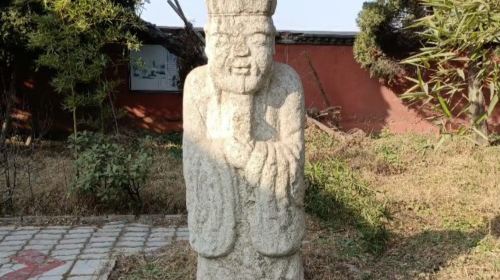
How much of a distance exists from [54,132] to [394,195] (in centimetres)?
751

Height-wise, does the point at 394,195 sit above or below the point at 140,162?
below

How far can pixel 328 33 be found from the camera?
1188 centimetres

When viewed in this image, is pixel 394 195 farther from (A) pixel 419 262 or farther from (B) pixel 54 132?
(B) pixel 54 132

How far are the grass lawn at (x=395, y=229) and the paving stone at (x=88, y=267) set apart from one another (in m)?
0.17

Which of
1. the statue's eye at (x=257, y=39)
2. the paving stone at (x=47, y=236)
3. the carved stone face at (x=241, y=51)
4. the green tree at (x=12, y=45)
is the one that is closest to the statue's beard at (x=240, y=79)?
the carved stone face at (x=241, y=51)

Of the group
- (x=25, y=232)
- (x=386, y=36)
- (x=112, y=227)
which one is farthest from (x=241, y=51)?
(x=386, y=36)

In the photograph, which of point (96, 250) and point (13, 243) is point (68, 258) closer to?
point (96, 250)

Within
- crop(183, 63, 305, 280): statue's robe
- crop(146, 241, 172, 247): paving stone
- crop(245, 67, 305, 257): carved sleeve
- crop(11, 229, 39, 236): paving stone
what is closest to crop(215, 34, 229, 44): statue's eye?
crop(183, 63, 305, 280): statue's robe

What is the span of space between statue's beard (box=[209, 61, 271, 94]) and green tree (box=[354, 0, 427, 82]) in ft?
27.6

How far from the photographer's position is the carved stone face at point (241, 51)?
274 centimetres

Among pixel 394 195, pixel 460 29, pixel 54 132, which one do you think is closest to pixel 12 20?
pixel 54 132

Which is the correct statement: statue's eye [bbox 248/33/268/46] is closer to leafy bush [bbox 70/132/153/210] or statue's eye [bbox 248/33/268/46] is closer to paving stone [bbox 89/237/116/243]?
paving stone [bbox 89/237/116/243]

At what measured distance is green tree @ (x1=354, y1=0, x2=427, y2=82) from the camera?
1068cm

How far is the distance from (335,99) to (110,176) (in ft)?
22.2
